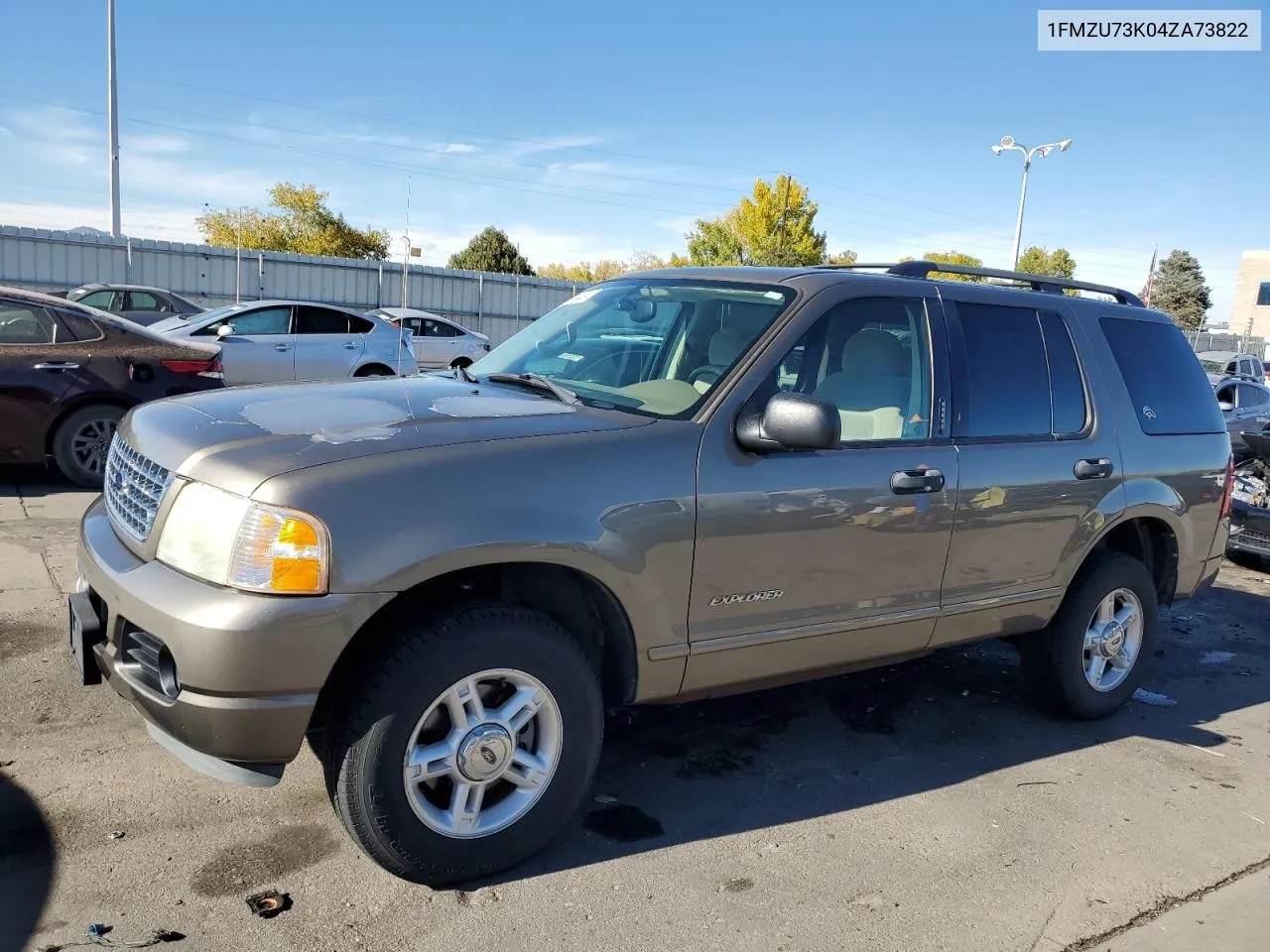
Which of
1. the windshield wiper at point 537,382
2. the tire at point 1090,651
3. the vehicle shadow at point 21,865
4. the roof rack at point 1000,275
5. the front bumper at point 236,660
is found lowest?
the vehicle shadow at point 21,865

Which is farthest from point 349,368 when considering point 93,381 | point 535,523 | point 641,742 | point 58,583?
point 535,523

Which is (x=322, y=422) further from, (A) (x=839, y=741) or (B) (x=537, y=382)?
(A) (x=839, y=741)

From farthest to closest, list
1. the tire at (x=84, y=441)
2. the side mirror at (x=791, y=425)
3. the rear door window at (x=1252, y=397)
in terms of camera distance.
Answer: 1. the rear door window at (x=1252, y=397)
2. the tire at (x=84, y=441)
3. the side mirror at (x=791, y=425)

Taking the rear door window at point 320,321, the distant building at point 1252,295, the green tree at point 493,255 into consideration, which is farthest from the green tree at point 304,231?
the distant building at point 1252,295

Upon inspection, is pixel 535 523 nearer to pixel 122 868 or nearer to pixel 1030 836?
pixel 122 868

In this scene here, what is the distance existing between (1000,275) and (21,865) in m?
4.15

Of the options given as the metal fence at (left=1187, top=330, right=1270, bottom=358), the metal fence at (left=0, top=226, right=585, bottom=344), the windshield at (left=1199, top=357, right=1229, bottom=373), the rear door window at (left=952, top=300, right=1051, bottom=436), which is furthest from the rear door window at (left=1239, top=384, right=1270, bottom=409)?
the metal fence at (left=1187, top=330, right=1270, bottom=358)

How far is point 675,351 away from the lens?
3.78 metres

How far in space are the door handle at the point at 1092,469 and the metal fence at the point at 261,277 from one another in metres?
17.4

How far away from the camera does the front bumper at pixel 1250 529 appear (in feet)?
27.0

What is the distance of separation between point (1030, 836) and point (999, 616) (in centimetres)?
95

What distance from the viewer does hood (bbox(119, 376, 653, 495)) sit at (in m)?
2.77

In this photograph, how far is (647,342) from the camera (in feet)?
12.8

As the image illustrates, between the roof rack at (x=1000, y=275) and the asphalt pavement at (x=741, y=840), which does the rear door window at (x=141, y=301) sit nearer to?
the asphalt pavement at (x=741, y=840)
